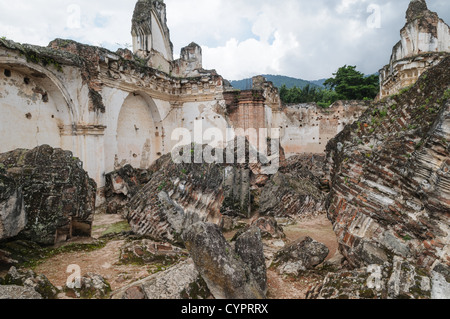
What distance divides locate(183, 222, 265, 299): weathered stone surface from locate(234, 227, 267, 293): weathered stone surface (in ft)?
0.88

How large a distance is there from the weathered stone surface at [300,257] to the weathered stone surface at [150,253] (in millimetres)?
1728

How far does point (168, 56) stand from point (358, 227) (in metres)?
13.7

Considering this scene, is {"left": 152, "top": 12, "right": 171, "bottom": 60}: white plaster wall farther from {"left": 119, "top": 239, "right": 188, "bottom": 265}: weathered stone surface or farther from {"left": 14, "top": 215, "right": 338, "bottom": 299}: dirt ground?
{"left": 119, "top": 239, "right": 188, "bottom": 265}: weathered stone surface

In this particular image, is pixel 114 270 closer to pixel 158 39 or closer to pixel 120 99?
pixel 120 99

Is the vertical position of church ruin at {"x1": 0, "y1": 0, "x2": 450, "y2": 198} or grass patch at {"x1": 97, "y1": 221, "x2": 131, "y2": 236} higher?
church ruin at {"x1": 0, "y1": 0, "x2": 450, "y2": 198}

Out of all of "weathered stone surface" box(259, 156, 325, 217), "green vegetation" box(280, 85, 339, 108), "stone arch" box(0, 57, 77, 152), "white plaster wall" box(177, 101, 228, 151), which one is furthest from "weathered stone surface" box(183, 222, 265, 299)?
"green vegetation" box(280, 85, 339, 108)

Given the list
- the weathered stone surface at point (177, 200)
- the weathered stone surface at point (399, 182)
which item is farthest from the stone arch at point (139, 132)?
the weathered stone surface at point (399, 182)

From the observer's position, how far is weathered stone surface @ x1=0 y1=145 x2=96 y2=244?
4895 mm

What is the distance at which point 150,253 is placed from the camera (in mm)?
4988

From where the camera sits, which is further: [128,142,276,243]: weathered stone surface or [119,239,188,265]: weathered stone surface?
[128,142,276,243]: weathered stone surface

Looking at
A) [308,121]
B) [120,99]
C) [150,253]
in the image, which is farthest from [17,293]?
[308,121]

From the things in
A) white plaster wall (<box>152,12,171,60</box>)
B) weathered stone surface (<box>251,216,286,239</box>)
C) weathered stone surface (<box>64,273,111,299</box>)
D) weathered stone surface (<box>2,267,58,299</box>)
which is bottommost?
weathered stone surface (<box>251,216,286,239</box>)

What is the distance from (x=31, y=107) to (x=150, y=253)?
21.0 ft

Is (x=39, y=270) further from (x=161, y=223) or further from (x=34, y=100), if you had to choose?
(x=34, y=100)
